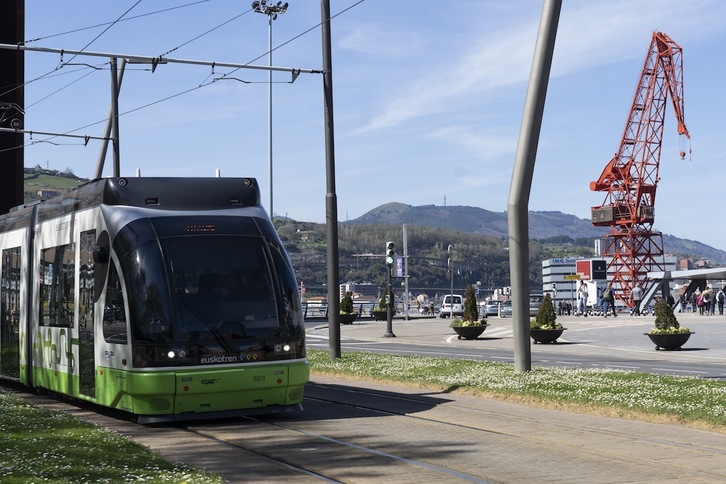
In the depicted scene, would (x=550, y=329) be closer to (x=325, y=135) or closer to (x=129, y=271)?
(x=325, y=135)

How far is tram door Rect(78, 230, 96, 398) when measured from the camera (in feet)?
49.0

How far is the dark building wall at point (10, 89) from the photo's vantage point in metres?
61.5

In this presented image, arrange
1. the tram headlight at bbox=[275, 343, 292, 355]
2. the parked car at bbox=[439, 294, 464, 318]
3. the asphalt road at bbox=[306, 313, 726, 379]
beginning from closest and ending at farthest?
the tram headlight at bbox=[275, 343, 292, 355]
the asphalt road at bbox=[306, 313, 726, 379]
the parked car at bbox=[439, 294, 464, 318]

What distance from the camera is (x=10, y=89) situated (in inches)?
2453

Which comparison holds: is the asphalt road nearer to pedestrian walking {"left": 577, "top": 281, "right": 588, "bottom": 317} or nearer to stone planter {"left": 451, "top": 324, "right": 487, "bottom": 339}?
stone planter {"left": 451, "top": 324, "right": 487, "bottom": 339}

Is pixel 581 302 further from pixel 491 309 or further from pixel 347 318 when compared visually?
pixel 491 309

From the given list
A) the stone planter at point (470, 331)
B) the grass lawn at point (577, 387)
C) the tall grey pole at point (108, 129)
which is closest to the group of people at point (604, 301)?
the stone planter at point (470, 331)

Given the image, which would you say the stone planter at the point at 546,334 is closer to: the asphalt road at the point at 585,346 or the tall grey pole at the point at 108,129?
the asphalt road at the point at 585,346

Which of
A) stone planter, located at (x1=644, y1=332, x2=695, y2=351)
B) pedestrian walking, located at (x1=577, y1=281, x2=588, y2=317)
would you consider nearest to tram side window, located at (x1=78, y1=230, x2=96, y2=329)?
stone planter, located at (x1=644, y1=332, x2=695, y2=351)

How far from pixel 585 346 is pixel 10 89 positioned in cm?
4014

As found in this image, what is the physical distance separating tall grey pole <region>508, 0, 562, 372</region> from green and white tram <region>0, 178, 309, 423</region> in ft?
18.4

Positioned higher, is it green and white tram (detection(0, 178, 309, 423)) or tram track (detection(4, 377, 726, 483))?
green and white tram (detection(0, 178, 309, 423))

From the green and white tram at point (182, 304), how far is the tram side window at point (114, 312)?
0.6 inches

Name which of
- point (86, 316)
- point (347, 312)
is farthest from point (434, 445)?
point (347, 312)
